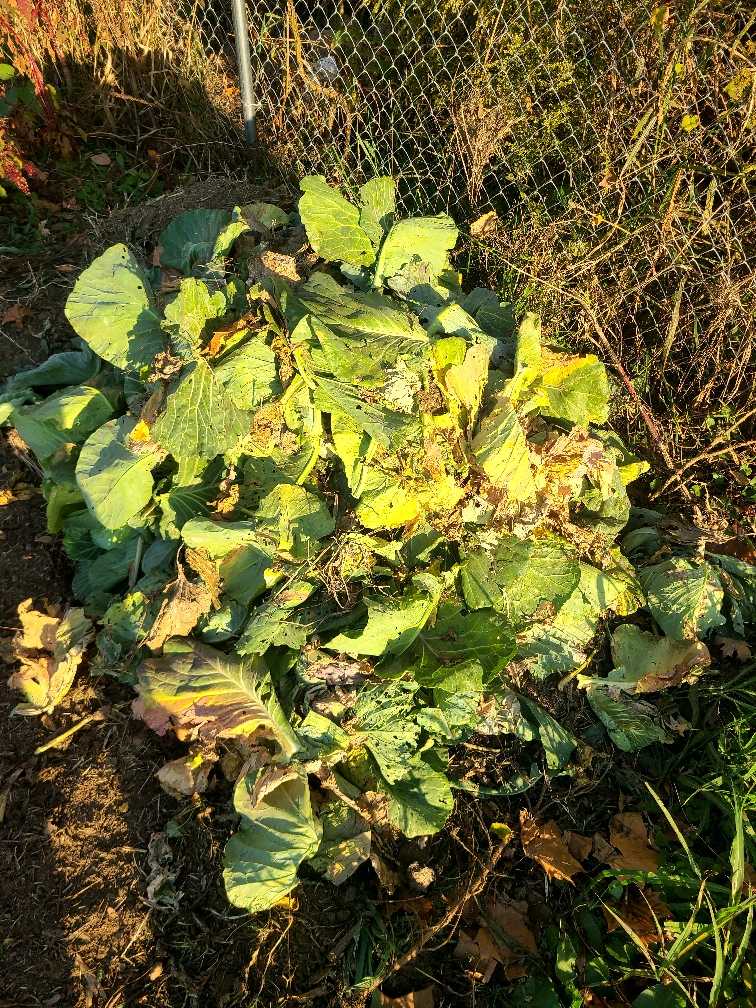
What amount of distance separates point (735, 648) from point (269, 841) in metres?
2.00

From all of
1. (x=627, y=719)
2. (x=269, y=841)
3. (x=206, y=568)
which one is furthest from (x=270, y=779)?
(x=627, y=719)

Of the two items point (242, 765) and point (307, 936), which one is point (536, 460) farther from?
point (307, 936)

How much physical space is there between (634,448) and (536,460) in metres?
1.01

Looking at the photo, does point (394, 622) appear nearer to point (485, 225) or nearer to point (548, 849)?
point (548, 849)

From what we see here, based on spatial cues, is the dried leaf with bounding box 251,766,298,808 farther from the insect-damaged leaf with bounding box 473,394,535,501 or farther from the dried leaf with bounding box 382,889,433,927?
the insect-damaged leaf with bounding box 473,394,535,501

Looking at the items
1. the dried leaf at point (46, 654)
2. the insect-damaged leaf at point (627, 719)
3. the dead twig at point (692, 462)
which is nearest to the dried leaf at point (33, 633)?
the dried leaf at point (46, 654)

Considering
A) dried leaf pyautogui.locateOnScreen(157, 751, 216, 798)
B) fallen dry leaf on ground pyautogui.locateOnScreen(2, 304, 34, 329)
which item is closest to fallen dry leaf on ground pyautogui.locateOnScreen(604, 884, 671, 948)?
dried leaf pyautogui.locateOnScreen(157, 751, 216, 798)

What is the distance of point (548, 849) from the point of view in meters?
2.44

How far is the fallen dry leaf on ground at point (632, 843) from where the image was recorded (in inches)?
96.0

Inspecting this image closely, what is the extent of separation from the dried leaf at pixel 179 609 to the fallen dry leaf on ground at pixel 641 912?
1.69 meters

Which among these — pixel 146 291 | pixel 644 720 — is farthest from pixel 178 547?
pixel 644 720

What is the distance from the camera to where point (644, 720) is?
8.87ft

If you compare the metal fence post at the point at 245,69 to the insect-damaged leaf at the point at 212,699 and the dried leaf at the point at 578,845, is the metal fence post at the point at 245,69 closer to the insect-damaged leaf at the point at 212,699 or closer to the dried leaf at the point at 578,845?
the insect-damaged leaf at the point at 212,699

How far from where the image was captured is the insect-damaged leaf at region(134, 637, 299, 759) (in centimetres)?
231
